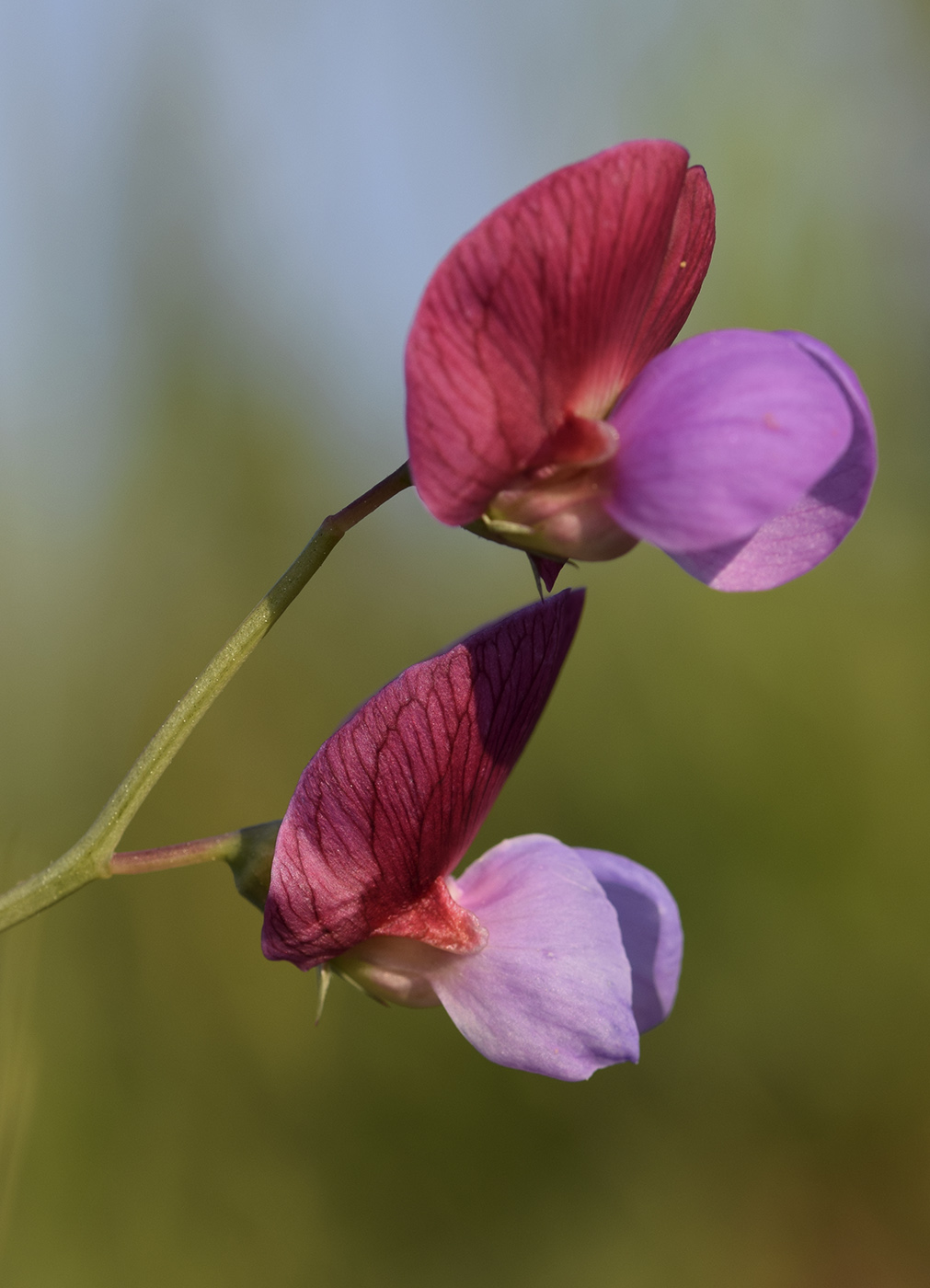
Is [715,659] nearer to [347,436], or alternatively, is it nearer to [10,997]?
[347,436]

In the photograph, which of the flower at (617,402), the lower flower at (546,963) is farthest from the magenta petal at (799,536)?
the lower flower at (546,963)

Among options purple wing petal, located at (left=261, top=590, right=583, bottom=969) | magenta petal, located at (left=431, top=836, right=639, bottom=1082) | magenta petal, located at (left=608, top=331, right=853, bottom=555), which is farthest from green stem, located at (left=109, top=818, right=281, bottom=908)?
magenta petal, located at (left=608, top=331, right=853, bottom=555)

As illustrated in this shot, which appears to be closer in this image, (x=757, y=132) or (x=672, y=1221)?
(x=672, y=1221)

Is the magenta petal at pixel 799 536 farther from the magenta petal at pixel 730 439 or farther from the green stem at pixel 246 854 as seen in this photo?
the green stem at pixel 246 854

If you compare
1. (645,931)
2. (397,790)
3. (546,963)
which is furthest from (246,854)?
(645,931)

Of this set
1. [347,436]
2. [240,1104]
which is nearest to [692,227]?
[240,1104]

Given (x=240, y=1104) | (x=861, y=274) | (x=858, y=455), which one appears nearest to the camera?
(x=858, y=455)
